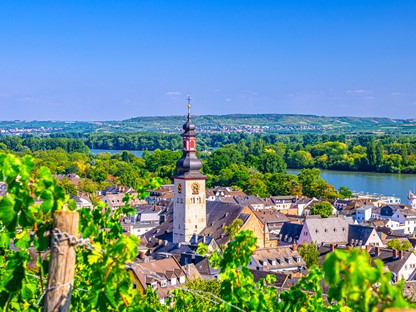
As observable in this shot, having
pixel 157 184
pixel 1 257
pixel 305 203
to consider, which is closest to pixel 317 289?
pixel 157 184

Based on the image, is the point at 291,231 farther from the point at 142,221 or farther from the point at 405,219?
the point at 405,219

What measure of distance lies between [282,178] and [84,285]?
182 feet

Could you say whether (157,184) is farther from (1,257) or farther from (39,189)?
(39,189)

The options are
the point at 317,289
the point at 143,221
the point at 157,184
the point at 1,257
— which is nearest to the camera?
the point at 1,257

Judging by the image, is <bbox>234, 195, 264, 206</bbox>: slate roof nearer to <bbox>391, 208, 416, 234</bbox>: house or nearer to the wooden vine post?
<bbox>391, 208, 416, 234</bbox>: house

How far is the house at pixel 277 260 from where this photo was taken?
25.3 metres

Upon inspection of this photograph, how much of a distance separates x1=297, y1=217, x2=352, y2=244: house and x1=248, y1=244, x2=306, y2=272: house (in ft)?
21.4

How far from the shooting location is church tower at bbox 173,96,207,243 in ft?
92.2

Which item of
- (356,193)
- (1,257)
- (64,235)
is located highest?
(64,235)

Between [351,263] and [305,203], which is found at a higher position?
[351,263]

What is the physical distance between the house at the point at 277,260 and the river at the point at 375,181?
30661 mm

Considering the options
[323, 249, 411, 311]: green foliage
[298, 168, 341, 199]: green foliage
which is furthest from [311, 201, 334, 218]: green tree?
[323, 249, 411, 311]: green foliage

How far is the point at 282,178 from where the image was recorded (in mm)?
59719

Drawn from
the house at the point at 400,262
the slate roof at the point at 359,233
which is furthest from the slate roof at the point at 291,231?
the house at the point at 400,262
